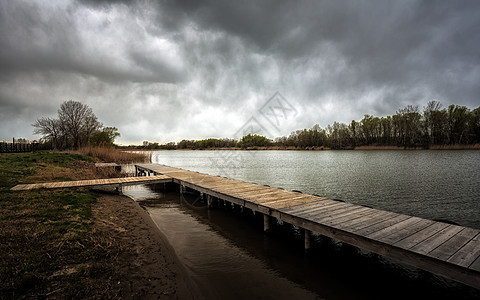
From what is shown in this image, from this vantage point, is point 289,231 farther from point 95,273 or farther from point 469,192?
point 469,192

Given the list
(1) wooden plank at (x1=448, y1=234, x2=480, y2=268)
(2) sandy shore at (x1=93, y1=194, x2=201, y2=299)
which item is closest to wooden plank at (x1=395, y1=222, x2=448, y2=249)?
(1) wooden plank at (x1=448, y1=234, x2=480, y2=268)

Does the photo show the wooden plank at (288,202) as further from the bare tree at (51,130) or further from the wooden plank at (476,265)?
the bare tree at (51,130)

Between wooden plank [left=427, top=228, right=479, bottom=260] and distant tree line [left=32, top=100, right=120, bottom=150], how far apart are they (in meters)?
39.5

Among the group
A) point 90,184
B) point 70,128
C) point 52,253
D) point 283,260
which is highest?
point 70,128

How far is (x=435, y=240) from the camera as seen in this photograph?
3564 millimetres

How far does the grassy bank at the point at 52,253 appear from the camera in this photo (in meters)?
2.73

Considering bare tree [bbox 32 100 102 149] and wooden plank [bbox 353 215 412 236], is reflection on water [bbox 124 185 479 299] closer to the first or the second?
wooden plank [bbox 353 215 412 236]

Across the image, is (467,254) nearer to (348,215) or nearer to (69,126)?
(348,215)

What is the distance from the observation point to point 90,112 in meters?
40.2

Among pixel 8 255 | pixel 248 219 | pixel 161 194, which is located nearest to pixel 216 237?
pixel 248 219

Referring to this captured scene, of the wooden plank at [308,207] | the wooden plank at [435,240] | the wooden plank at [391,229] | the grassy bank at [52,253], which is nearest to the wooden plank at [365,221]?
the wooden plank at [391,229]

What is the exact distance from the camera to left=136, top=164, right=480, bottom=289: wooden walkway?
2.93 metres

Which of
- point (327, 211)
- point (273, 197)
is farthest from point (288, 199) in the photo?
point (327, 211)

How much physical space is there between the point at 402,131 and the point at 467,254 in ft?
215
